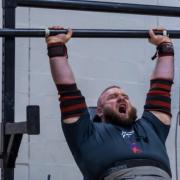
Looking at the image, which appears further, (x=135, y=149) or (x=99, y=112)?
(x=99, y=112)

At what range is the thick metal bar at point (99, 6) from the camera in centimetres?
273

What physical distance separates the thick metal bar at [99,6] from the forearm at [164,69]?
222 mm

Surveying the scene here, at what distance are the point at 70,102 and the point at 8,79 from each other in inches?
11.6

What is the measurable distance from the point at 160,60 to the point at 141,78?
1339 millimetres

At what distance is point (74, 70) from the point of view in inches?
155

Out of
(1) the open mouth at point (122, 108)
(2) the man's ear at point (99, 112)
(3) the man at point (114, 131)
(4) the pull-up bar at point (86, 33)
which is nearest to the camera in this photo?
(3) the man at point (114, 131)

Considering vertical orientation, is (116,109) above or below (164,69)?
below

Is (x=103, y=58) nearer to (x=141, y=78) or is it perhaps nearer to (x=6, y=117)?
(x=141, y=78)

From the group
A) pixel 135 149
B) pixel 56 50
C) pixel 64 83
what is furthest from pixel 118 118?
pixel 56 50

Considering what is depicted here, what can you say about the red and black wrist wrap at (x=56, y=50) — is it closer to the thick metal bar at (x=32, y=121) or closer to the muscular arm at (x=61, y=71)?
the muscular arm at (x=61, y=71)

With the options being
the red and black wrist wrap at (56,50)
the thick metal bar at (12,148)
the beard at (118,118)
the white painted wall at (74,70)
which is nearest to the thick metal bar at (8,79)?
the thick metal bar at (12,148)

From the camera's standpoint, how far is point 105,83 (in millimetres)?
4031

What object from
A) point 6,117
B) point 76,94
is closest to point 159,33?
point 76,94

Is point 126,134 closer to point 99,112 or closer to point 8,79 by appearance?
point 99,112
